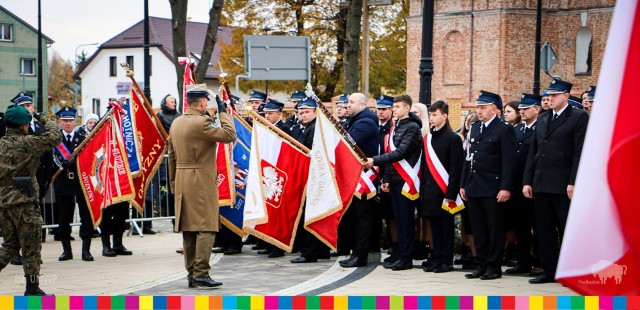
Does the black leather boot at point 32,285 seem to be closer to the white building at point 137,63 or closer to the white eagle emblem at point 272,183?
the white eagle emblem at point 272,183

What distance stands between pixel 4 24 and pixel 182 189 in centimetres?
8211

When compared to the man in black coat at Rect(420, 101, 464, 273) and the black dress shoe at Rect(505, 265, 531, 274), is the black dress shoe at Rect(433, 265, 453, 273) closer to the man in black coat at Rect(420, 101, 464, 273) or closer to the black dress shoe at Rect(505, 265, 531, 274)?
the man in black coat at Rect(420, 101, 464, 273)

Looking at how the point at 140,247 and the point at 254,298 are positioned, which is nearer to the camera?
the point at 254,298

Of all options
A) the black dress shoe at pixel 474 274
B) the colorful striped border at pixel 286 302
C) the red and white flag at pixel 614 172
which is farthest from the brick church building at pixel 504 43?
the red and white flag at pixel 614 172

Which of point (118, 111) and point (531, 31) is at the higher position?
point (531, 31)

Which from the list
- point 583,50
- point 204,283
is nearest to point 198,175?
point 204,283

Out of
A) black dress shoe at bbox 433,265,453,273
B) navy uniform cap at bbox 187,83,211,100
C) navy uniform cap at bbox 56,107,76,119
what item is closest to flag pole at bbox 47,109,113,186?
navy uniform cap at bbox 56,107,76,119

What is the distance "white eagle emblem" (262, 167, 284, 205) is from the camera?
40.7 feet

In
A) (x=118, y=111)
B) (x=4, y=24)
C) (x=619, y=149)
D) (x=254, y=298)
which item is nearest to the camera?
(x=619, y=149)

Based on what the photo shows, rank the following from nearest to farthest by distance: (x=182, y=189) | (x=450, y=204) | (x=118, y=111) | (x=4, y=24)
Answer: (x=182, y=189)
(x=450, y=204)
(x=118, y=111)
(x=4, y=24)

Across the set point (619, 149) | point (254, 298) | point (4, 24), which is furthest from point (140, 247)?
point (4, 24)

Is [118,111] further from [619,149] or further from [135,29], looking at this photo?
[135,29]

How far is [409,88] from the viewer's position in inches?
2169

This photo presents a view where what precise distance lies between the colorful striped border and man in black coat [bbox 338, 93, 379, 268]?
8933 mm
